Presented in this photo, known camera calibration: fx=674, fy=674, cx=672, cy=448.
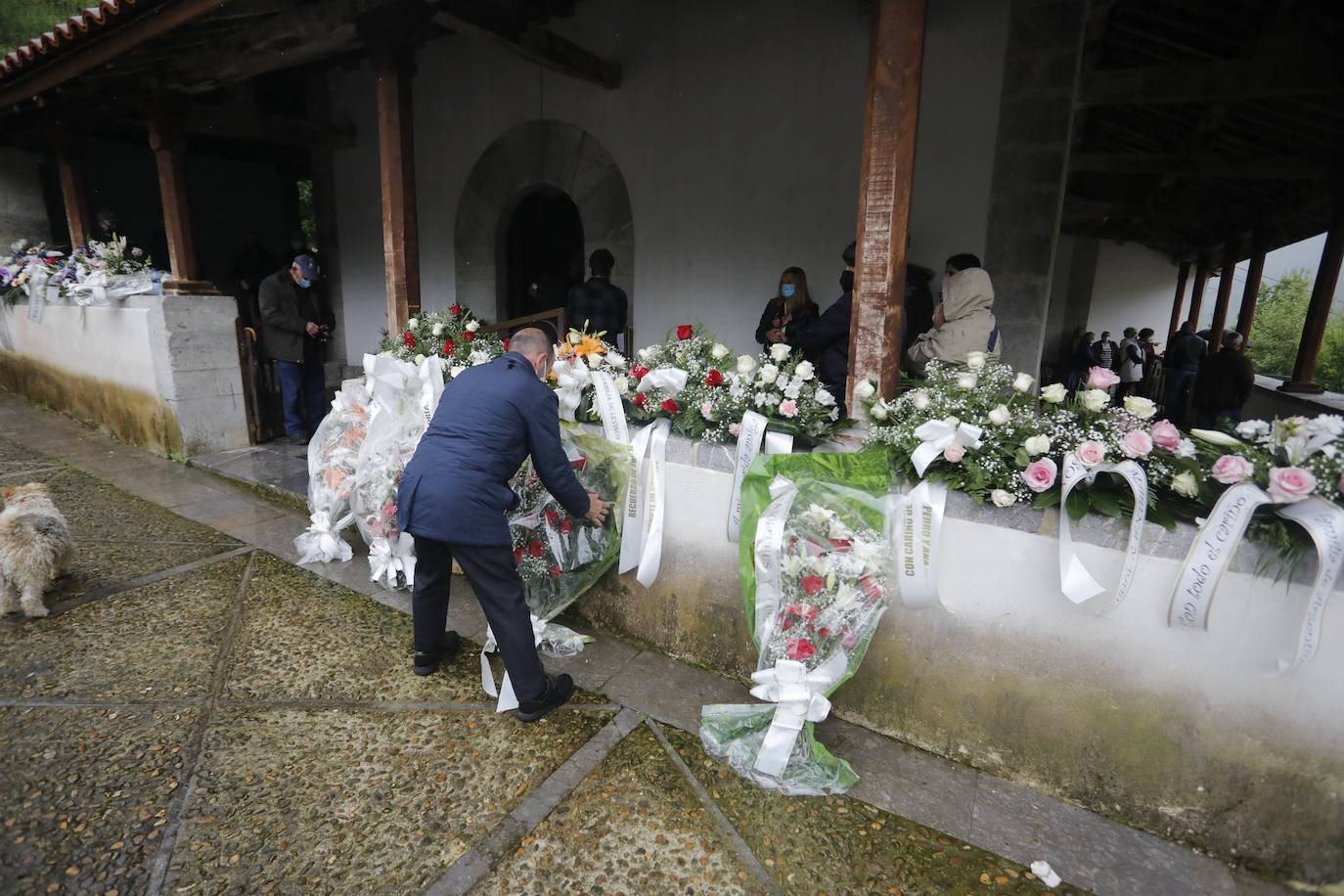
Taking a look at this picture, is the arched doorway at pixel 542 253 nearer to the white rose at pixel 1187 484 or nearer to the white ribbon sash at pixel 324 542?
the white ribbon sash at pixel 324 542

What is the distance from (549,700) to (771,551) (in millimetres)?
1129

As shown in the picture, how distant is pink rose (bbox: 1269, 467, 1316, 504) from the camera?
1795 mm

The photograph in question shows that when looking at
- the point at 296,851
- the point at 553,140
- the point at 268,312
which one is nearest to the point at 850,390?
the point at 296,851

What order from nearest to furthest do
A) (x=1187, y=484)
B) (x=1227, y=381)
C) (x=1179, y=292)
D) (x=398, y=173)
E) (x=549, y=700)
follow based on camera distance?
(x=1187, y=484) < (x=549, y=700) < (x=398, y=173) < (x=1227, y=381) < (x=1179, y=292)

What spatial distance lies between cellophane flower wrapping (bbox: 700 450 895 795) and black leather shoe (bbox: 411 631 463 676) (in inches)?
53.3

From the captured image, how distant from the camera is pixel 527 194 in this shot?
7.15 meters

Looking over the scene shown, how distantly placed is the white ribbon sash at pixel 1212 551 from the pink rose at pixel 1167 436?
253mm

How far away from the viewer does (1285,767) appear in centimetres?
200

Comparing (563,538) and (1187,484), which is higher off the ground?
(1187,484)

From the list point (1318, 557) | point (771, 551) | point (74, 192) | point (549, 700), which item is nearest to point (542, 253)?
point (74, 192)

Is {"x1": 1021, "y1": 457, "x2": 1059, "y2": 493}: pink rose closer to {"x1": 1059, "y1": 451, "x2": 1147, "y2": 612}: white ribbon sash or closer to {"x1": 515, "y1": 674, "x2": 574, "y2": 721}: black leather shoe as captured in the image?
{"x1": 1059, "y1": 451, "x2": 1147, "y2": 612}: white ribbon sash

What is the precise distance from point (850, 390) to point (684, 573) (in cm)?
112

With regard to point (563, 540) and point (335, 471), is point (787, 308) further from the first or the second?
point (335, 471)

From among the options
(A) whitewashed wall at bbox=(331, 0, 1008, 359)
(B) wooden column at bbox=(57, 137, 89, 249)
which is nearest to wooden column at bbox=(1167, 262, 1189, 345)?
(A) whitewashed wall at bbox=(331, 0, 1008, 359)
